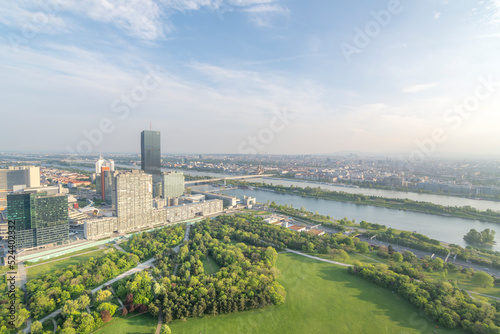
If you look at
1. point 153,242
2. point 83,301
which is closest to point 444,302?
point 83,301

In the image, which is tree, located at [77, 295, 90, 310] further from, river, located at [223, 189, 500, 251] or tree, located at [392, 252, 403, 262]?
river, located at [223, 189, 500, 251]

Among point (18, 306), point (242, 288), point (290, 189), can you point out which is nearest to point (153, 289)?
point (242, 288)

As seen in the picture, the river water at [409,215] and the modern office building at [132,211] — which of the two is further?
the river water at [409,215]

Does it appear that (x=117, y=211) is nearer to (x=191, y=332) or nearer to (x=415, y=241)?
(x=191, y=332)

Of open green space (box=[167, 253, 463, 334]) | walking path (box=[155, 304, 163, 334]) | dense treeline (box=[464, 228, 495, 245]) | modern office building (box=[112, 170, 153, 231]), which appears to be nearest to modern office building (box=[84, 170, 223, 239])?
modern office building (box=[112, 170, 153, 231])

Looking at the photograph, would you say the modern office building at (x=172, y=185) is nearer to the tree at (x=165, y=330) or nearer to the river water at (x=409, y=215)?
the river water at (x=409, y=215)

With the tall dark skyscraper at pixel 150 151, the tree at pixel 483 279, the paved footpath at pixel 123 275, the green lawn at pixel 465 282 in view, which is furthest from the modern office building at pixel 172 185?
the tree at pixel 483 279

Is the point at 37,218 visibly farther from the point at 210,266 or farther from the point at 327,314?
the point at 327,314
